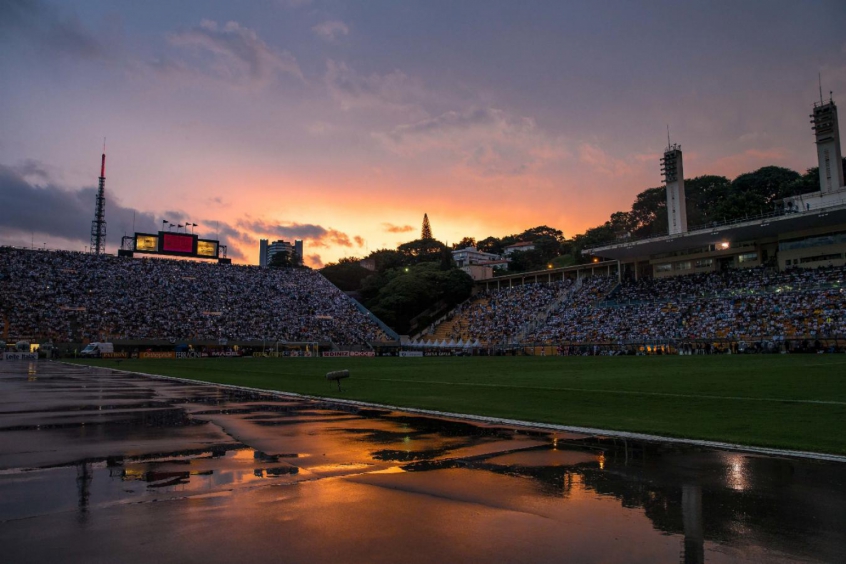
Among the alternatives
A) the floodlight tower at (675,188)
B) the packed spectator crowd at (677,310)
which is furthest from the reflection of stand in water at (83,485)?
the floodlight tower at (675,188)

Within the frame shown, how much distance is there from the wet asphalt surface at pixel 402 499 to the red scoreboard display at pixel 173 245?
84197mm

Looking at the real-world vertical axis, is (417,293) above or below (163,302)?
above

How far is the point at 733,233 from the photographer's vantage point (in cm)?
6600

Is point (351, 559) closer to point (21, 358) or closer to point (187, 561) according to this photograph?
point (187, 561)

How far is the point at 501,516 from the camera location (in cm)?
619

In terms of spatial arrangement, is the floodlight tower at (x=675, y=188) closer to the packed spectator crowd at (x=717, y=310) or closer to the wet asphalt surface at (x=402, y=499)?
the packed spectator crowd at (x=717, y=310)

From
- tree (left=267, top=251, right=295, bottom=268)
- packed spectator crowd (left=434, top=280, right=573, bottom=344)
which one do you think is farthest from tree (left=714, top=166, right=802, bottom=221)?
tree (left=267, top=251, right=295, bottom=268)

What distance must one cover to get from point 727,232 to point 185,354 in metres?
66.9

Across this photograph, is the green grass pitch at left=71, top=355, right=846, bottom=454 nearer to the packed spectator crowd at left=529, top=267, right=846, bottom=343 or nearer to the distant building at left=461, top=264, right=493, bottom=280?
the packed spectator crowd at left=529, top=267, right=846, bottom=343

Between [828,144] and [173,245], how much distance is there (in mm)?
89660

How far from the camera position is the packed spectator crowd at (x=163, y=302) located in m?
70.8

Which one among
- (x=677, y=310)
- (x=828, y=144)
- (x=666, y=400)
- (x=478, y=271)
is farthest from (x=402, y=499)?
(x=478, y=271)

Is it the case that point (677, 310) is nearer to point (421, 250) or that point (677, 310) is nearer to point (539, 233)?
point (421, 250)

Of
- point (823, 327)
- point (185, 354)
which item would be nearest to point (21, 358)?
point (185, 354)
